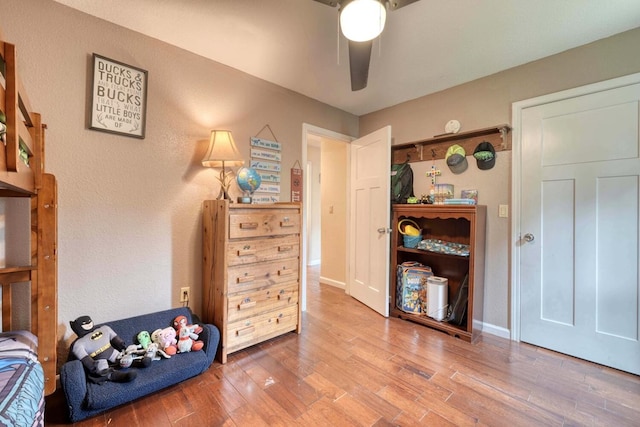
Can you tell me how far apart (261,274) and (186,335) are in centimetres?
62

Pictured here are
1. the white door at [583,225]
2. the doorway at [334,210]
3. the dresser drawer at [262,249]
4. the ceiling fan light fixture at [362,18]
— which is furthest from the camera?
the doorway at [334,210]

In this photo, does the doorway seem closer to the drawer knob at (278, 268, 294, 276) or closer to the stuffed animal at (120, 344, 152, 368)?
the drawer knob at (278, 268, 294, 276)

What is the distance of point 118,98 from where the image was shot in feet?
5.75

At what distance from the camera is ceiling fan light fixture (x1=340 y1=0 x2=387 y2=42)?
1.24 metres

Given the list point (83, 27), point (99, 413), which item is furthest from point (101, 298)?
point (83, 27)

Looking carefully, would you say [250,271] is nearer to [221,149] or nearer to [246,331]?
[246,331]

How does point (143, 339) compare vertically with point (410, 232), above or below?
below

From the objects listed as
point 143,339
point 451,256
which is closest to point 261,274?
point 143,339

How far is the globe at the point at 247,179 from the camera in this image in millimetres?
2178

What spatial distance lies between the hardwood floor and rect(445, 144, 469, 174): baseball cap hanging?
5.03 ft

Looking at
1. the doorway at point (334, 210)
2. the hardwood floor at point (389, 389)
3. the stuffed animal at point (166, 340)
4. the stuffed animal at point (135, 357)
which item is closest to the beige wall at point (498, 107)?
the hardwood floor at point (389, 389)

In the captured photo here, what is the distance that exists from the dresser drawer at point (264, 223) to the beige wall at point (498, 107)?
1.45 metres

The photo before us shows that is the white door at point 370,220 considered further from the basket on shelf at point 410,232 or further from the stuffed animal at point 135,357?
the stuffed animal at point 135,357

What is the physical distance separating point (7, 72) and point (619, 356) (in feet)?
11.4
